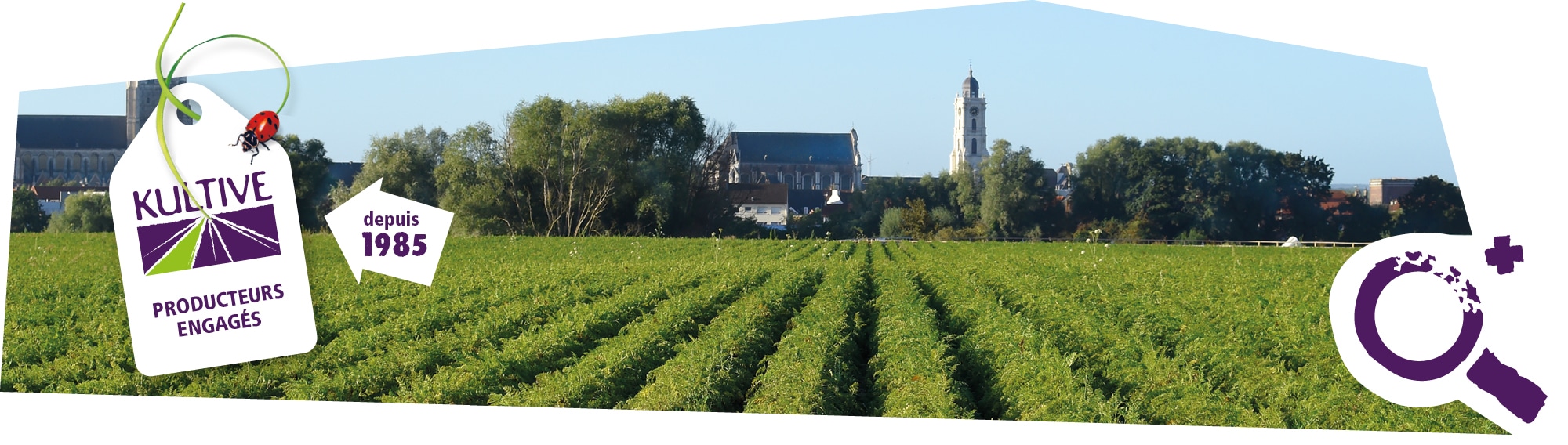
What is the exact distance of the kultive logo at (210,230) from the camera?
30.6 ft

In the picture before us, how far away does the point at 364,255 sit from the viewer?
10.3 m

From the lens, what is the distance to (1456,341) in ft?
29.1

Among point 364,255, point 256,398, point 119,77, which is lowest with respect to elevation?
point 256,398

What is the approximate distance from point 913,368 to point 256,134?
6234 mm

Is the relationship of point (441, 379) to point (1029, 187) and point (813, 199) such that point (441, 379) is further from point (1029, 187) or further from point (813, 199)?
point (813, 199)

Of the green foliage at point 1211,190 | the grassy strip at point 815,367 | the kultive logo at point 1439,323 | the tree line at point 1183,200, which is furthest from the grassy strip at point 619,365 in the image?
the green foliage at point 1211,190

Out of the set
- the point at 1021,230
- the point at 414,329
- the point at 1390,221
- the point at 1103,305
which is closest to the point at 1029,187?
the point at 1021,230

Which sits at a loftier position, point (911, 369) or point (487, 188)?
point (487, 188)

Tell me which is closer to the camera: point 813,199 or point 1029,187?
point 1029,187

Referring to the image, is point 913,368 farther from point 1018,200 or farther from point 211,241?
point 1018,200

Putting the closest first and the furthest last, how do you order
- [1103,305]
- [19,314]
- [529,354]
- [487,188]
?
[529,354] → [19,314] → [1103,305] → [487,188]

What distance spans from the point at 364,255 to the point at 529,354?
216 centimetres

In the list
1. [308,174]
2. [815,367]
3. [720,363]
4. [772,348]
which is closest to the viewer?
[815,367]

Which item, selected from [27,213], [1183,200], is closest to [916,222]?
[1183,200]
